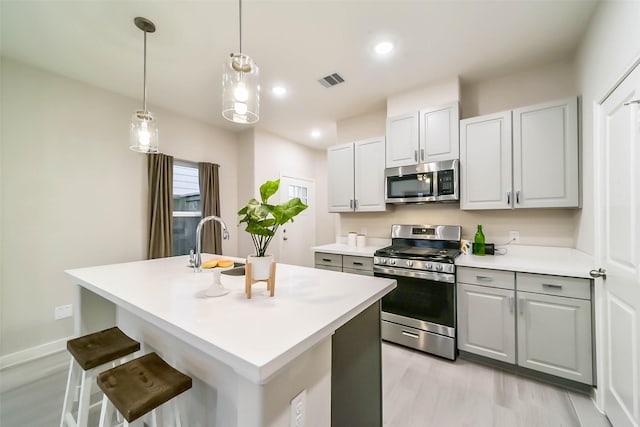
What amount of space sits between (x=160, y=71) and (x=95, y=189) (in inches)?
59.1

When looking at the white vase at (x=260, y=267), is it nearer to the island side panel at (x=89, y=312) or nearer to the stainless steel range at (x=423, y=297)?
the island side panel at (x=89, y=312)

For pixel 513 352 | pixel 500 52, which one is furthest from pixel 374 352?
pixel 500 52

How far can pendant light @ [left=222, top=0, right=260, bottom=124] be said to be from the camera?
1465mm

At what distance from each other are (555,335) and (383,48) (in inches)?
106

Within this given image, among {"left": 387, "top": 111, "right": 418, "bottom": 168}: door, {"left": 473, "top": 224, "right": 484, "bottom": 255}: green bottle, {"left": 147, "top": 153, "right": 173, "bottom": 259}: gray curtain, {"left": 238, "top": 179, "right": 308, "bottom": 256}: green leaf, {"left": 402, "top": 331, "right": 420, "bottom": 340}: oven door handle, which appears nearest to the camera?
{"left": 238, "top": 179, "right": 308, "bottom": 256}: green leaf

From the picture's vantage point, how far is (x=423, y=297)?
7.88 ft

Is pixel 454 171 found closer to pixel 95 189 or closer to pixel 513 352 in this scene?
pixel 513 352

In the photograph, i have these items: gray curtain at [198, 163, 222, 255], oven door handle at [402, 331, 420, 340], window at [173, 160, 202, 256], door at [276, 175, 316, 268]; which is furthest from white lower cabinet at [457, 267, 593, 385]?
window at [173, 160, 202, 256]

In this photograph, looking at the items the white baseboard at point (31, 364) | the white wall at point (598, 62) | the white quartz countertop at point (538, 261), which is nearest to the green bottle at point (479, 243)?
the white quartz countertop at point (538, 261)

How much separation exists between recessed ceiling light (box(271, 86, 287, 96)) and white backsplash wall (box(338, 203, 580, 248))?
6.33ft

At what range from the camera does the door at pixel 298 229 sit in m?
4.70

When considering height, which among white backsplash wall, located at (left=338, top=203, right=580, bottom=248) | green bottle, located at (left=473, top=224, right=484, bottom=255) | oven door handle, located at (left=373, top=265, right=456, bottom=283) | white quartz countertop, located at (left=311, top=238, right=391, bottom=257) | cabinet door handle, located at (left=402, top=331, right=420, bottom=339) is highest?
white backsplash wall, located at (left=338, top=203, right=580, bottom=248)

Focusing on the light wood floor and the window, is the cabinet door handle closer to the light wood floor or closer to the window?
the light wood floor

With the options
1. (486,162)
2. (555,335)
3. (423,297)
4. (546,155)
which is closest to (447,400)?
(423,297)
